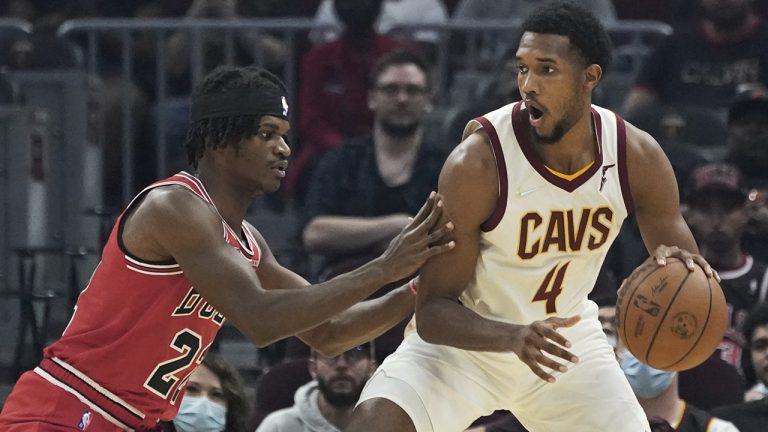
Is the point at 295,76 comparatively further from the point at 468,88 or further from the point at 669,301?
the point at 669,301

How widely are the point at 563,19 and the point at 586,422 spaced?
1.41 m

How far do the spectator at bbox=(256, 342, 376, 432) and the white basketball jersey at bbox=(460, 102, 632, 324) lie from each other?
1.67 meters

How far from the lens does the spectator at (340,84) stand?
31.0ft

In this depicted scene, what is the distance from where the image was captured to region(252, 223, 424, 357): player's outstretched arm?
562 cm

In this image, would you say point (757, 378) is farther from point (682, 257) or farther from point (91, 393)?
point (91, 393)

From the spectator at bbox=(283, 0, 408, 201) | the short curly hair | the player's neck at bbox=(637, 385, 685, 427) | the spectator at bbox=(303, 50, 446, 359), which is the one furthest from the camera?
the spectator at bbox=(283, 0, 408, 201)

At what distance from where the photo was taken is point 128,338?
502cm

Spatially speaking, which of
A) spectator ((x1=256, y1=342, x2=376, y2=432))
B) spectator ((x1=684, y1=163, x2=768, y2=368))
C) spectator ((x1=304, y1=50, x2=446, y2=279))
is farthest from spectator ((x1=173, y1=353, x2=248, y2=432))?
spectator ((x1=684, y1=163, x2=768, y2=368))

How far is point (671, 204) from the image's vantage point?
5555 millimetres

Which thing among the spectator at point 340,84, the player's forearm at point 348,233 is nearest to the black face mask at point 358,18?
the spectator at point 340,84

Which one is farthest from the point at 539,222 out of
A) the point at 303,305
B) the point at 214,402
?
the point at 214,402

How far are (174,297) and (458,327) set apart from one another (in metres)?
0.96

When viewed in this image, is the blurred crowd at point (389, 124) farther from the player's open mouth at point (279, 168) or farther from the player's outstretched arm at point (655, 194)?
the player's open mouth at point (279, 168)

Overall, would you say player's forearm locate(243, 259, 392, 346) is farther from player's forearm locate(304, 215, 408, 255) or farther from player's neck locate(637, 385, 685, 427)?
player's forearm locate(304, 215, 408, 255)
